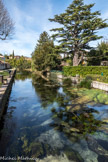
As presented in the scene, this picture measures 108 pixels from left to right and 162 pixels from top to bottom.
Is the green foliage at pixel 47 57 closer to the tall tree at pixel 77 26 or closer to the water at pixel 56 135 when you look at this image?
the tall tree at pixel 77 26

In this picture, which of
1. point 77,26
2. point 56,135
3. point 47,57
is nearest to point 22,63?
point 47,57

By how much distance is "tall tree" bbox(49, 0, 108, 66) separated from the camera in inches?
907

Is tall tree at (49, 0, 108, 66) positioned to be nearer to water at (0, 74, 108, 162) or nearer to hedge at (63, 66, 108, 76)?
hedge at (63, 66, 108, 76)

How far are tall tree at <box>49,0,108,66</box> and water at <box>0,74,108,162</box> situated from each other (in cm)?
2034

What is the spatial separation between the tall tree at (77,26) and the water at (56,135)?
2034cm

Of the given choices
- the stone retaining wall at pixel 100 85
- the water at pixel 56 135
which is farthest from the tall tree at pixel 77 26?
the water at pixel 56 135

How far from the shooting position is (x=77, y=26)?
2602 centimetres

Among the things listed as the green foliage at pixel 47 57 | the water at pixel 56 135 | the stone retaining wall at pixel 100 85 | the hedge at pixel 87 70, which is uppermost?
the green foliage at pixel 47 57

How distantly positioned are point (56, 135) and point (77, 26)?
87.1 feet

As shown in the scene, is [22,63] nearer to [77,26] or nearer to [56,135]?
[77,26]

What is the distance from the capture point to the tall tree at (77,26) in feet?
75.6

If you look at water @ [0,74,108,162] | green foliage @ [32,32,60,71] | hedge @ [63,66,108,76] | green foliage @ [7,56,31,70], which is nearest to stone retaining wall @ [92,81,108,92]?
water @ [0,74,108,162]

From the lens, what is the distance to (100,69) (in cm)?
2128

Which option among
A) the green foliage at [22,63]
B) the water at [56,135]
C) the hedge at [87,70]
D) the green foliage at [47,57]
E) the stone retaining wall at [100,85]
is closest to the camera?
the water at [56,135]
